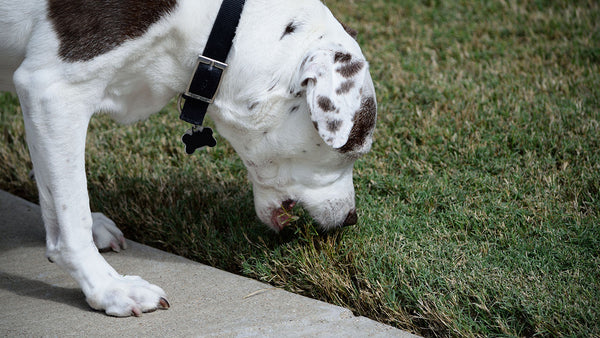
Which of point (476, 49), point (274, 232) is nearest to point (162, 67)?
point (274, 232)

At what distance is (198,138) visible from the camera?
3178 millimetres

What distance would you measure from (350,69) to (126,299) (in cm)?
134

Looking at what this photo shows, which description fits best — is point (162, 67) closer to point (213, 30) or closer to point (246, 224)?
point (213, 30)

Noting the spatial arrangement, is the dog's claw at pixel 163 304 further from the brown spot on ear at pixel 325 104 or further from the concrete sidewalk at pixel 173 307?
the brown spot on ear at pixel 325 104

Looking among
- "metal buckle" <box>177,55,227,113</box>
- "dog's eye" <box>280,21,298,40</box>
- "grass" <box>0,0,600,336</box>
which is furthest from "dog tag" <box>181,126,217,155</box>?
"dog's eye" <box>280,21,298,40</box>

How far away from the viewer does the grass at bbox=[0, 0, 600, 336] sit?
273 cm

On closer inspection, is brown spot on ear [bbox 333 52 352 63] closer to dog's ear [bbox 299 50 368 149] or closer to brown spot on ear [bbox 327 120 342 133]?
dog's ear [bbox 299 50 368 149]

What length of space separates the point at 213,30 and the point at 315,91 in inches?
20.0

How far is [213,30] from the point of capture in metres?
2.73

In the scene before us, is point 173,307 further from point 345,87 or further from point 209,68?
point 345,87

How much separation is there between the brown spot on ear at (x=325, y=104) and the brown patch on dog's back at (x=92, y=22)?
772mm

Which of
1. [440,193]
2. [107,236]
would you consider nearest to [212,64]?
[107,236]

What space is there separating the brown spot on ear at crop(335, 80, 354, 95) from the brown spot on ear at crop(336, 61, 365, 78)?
0.03 meters

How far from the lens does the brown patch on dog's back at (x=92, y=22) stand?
2.59 metres
